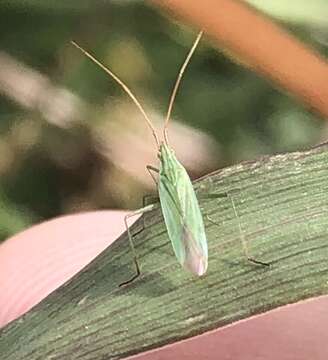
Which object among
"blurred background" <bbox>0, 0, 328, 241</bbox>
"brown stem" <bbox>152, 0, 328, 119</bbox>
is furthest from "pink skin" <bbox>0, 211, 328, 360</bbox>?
"blurred background" <bbox>0, 0, 328, 241</bbox>

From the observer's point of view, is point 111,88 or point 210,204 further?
point 111,88

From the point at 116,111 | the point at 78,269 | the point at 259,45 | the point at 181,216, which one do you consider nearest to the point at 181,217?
the point at 181,216

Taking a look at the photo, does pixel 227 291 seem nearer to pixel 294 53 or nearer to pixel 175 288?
pixel 175 288

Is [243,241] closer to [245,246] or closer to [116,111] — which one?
[245,246]

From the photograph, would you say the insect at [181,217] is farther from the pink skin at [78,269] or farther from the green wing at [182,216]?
the pink skin at [78,269]

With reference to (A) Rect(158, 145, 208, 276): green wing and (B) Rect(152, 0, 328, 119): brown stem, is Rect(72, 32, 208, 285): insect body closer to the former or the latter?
(A) Rect(158, 145, 208, 276): green wing

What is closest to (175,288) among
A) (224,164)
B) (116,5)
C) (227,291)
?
(227,291)

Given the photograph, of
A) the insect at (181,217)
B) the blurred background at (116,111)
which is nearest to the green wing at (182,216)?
the insect at (181,217)
